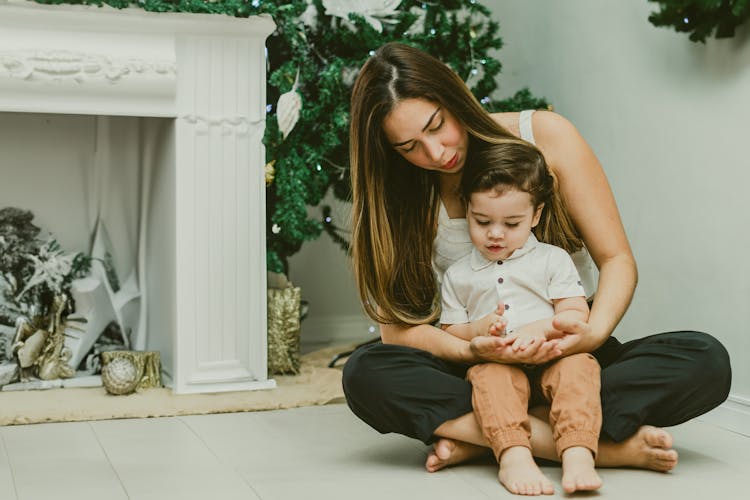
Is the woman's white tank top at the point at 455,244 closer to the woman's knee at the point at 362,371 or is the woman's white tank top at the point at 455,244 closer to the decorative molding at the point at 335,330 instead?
the woman's knee at the point at 362,371

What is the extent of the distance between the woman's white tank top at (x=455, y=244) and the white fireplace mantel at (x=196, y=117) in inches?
28.7

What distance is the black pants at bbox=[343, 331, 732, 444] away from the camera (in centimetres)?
155

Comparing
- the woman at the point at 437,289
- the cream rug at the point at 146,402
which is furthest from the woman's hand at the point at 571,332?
the cream rug at the point at 146,402

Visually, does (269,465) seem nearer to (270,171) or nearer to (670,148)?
(270,171)

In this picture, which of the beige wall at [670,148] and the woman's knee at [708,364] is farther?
the beige wall at [670,148]

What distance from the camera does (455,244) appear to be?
1.75 m

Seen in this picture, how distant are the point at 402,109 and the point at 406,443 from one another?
2.09 feet

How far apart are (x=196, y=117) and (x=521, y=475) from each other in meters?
1.27

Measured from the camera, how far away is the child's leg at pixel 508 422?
144 centimetres

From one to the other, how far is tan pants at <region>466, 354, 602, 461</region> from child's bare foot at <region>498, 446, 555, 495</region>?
0.05ft

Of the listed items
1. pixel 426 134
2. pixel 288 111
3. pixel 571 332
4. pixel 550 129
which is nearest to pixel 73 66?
pixel 288 111

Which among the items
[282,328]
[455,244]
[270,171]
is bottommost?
[282,328]

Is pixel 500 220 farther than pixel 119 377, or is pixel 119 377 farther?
pixel 119 377

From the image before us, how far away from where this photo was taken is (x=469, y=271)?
167 centimetres
